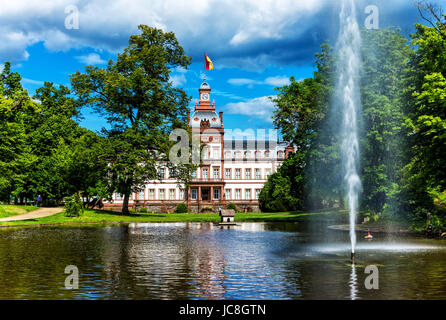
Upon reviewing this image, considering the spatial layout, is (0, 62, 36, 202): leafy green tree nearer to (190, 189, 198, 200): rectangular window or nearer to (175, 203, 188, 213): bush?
(175, 203, 188, 213): bush

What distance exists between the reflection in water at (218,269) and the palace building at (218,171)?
5727 centimetres

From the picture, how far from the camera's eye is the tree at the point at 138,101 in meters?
42.9

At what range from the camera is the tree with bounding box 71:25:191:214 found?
141ft

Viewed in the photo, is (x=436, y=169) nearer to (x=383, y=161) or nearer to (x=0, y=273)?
(x=383, y=161)

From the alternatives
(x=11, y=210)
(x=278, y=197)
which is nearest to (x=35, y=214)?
(x=11, y=210)

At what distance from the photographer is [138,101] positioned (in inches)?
1816

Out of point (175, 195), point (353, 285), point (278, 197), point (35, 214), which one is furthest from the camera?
point (175, 195)

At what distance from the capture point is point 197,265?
14.0 m

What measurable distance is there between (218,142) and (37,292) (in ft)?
239

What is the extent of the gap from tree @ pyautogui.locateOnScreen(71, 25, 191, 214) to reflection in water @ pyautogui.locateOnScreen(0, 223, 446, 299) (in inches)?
879

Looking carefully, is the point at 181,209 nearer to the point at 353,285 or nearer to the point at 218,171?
the point at 218,171

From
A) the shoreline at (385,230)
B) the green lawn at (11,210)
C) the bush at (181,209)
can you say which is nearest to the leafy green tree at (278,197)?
the bush at (181,209)

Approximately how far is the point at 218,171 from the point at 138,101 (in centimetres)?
3783

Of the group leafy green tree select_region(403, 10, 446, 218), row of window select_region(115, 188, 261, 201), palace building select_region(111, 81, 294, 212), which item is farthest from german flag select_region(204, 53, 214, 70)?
leafy green tree select_region(403, 10, 446, 218)
